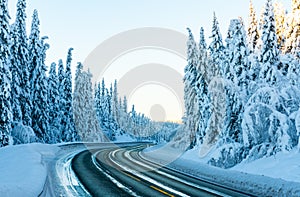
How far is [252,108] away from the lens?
51.6 ft

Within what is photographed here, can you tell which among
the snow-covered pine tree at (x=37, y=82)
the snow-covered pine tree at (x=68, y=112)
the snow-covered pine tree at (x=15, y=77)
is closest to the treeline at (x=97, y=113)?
the snow-covered pine tree at (x=68, y=112)

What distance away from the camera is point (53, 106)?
45.8 meters

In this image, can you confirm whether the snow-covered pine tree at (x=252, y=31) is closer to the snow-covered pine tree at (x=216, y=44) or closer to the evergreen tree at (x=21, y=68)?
the snow-covered pine tree at (x=216, y=44)

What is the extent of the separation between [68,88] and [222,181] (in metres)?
39.0

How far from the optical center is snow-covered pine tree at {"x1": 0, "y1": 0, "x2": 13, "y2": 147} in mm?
23555

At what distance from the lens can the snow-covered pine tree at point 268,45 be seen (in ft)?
65.6

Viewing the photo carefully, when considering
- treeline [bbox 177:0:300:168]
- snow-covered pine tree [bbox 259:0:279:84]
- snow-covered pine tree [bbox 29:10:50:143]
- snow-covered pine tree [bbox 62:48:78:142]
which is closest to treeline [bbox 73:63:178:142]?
snow-covered pine tree [bbox 62:48:78:142]

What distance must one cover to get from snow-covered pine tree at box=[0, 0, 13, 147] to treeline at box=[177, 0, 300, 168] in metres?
16.7

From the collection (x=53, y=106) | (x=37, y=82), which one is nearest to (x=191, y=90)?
(x=37, y=82)

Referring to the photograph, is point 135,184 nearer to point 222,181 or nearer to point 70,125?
point 222,181

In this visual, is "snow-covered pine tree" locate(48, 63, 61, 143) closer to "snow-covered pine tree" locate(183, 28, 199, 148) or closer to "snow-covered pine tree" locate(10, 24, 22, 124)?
"snow-covered pine tree" locate(10, 24, 22, 124)

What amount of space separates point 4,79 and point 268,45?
20754 mm

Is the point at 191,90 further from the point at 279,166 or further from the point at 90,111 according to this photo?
the point at 90,111

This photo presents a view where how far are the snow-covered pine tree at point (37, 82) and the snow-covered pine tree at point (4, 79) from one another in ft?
37.6
